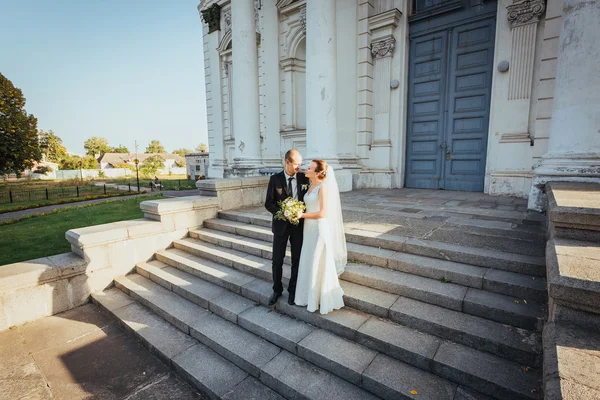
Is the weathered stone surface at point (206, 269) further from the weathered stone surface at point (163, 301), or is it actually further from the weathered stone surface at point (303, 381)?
the weathered stone surface at point (303, 381)

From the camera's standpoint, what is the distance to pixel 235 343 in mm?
3559

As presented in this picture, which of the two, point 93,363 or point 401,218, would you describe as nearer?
point 93,363

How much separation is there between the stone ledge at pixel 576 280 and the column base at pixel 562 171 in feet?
11.6

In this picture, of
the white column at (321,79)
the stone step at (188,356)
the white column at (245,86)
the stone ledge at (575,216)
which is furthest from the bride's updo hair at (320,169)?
the white column at (245,86)

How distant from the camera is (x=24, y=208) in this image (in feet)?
50.1

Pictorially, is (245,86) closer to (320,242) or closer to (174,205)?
(174,205)

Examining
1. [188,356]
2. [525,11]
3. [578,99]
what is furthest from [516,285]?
[525,11]

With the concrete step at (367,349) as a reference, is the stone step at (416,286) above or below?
above

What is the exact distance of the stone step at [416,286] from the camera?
9.87ft

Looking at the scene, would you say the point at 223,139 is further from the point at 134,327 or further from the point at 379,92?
the point at 134,327

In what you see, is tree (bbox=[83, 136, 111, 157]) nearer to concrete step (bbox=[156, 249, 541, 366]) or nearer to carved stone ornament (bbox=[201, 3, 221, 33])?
carved stone ornament (bbox=[201, 3, 221, 33])

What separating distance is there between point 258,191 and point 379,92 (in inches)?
217

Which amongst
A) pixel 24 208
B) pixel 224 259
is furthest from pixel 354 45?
pixel 24 208

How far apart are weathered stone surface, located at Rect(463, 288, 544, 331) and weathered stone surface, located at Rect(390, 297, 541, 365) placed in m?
0.06
